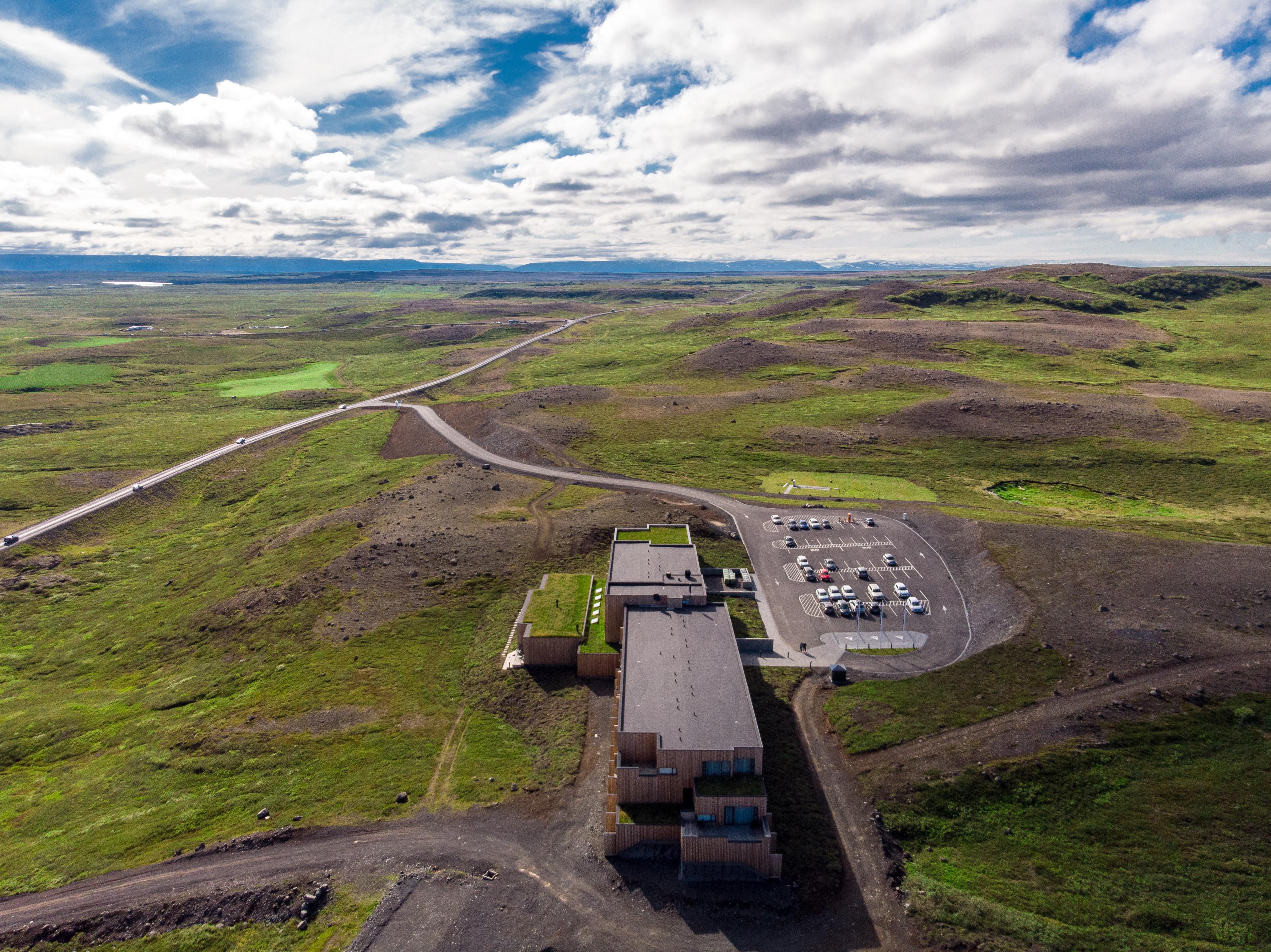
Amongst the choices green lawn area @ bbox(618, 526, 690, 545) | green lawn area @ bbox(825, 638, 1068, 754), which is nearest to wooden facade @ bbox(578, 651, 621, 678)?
green lawn area @ bbox(618, 526, 690, 545)

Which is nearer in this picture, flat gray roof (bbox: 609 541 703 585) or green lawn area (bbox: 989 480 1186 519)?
flat gray roof (bbox: 609 541 703 585)

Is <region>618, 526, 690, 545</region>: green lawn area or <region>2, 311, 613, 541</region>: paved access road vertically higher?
<region>618, 526, 690, 545</region>: green lawn area

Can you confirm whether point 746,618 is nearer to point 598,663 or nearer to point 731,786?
point 598,663

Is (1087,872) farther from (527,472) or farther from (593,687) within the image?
(527,472)

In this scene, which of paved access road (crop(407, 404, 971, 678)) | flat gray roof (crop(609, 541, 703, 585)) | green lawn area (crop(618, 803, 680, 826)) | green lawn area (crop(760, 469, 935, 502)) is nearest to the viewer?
green lawn area (crop(618, 803, 680, 826))

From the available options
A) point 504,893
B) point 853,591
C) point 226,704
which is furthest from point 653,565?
point 226,704

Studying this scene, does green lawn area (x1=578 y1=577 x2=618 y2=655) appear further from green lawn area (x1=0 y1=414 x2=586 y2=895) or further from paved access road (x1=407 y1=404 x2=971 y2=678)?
paved access road (x1=407 y1=404 x2=971 y2=678)

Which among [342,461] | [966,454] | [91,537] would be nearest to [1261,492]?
[966,454]
